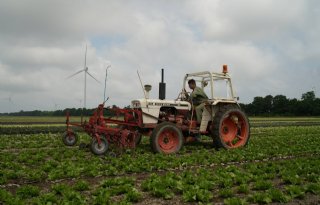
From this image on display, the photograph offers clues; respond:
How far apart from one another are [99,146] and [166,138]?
2085 millimetres

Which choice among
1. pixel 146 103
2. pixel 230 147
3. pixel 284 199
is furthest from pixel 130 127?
pixel 284 199

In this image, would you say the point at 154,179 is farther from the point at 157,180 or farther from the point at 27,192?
the point at 27,192

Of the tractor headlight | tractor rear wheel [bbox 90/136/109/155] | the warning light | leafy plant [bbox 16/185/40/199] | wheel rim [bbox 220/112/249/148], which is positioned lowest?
leafy plant [bbox 16/185/40/199]

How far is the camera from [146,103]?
11.4 m

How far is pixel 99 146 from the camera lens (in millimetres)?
10461

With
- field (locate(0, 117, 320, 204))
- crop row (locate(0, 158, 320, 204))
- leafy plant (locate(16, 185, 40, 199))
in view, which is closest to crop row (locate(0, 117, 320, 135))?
field (locate(0, 117, 320, 204))

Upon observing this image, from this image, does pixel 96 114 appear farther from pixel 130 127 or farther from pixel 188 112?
pixel 188 112

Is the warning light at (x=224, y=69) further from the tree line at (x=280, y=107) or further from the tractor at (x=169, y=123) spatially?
the tree line at (x=280, y=107)

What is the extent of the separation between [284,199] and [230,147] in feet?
21.6

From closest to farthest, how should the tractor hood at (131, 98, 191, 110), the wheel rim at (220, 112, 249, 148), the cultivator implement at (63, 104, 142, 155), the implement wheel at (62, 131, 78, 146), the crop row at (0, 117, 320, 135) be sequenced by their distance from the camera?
the cultivator implement at (63, 104, 142, 155), the tractor hood at (131, 98, 191, 110), the implement wheel at (62, 131, 78, 146), the wheel rim at (220, 112, 249, 148), the crop row at (0, 117, 320, 135)

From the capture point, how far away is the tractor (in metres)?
10.8

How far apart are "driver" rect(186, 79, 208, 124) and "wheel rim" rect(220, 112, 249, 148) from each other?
1.23 m

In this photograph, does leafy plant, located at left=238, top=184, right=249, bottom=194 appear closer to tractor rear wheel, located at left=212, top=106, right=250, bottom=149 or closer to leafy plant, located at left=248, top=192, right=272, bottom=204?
leafy plant, located at left=248, top=192, right=272, bottom=204

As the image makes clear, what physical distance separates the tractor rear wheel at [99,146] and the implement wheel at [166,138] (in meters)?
1.36
